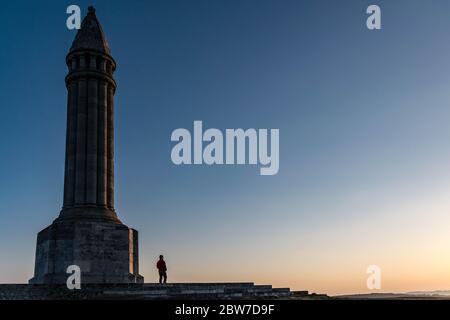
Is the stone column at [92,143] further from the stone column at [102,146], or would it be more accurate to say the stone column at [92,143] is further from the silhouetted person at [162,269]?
the silhouetted person at [162,269]

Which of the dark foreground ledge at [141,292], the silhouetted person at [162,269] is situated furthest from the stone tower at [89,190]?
the dark foreground ledge at [141,292]

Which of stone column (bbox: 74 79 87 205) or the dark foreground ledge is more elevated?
stone column (bbox: 74 79 87 205)

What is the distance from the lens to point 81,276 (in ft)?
87.5

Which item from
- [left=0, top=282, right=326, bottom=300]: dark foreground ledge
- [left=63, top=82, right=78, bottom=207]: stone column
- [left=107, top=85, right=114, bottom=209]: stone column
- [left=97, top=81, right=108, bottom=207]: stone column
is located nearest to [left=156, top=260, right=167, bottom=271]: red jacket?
[left=0, top=282, right=326, bottom=300]: dark foreground ledge

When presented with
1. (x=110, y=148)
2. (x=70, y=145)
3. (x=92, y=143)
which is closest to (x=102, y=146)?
(x=92, y=143)

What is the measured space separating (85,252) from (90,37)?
1304cm

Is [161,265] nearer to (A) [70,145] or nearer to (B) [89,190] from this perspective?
(B) [89,190]

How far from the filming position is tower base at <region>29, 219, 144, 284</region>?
2677cm

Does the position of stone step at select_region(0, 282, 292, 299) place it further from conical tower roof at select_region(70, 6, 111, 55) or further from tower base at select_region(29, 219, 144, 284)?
conical tower roof at select_region(70, 6, 111, 55)

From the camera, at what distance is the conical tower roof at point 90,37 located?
3026 centimetres

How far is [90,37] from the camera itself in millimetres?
30656

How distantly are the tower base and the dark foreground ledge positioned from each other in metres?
6.89

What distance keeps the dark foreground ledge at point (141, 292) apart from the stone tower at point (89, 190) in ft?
22.7
